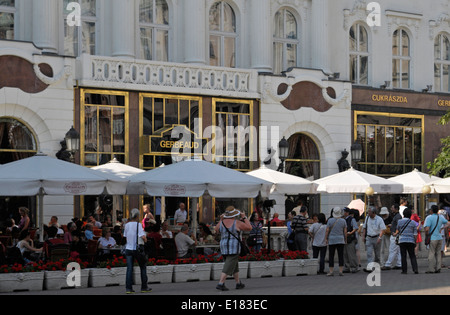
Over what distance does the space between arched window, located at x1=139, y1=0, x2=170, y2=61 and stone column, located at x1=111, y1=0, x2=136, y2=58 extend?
1.12 metres

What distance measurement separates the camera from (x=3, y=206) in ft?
102

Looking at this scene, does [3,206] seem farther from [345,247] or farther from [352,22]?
[352,22]

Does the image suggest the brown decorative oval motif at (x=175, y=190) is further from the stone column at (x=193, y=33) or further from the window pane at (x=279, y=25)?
the window pane at (x=279, y=25)

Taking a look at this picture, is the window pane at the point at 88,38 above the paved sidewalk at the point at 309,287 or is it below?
above

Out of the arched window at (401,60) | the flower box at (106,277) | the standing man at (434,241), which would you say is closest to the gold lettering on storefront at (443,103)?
the arched window at (401,60)

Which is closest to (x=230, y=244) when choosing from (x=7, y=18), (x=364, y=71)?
(x=7, y=18)

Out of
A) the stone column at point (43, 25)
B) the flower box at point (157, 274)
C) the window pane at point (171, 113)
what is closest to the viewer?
the flower box at point (157, 274)

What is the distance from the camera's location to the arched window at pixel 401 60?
1649 inches

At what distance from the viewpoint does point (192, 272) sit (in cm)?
2195

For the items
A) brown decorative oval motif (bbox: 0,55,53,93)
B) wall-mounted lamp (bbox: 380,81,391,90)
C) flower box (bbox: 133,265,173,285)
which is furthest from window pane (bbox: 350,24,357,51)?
flower box (bbox: 133,265,173,285)

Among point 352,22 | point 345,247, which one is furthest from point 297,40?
point 345,247

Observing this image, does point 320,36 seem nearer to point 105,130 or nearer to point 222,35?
point 222,35

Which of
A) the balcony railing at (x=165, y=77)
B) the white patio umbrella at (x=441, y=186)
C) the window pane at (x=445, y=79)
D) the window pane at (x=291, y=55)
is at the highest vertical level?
the window pane at (x=291, y=55)

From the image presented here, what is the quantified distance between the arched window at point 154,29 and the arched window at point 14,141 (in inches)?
235
